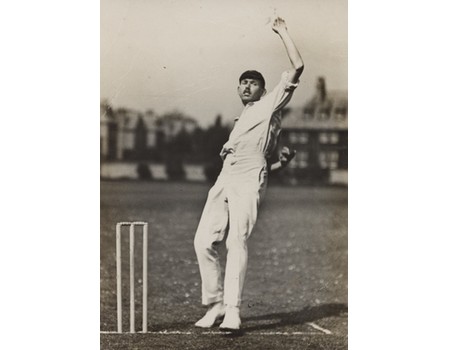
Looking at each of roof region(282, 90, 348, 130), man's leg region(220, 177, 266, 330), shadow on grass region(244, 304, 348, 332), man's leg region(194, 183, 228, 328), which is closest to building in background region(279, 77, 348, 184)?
roof region(282, 90, 348, 130)

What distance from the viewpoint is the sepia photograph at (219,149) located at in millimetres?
8539

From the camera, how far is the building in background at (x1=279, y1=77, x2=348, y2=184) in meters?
8.70

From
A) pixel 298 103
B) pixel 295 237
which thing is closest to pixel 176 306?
pixel 295 237

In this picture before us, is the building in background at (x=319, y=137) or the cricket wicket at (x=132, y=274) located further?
the building in background at (x=319, y=137)

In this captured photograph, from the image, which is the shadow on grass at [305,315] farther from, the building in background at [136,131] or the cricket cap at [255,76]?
the cricket cap at [255,76]

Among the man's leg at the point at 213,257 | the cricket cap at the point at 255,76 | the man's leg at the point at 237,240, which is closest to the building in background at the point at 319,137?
the cricket cap at the point at 255,76

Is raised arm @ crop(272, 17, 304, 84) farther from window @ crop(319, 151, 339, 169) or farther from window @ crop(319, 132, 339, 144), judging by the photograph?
window @ crop(319, 151, 339, 169)

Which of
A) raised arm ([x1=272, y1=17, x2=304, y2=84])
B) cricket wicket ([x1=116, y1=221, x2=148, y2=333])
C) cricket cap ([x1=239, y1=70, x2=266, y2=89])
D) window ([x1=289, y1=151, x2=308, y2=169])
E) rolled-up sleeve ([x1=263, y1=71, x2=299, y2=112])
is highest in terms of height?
raised arm ([x1=272, y1=17, x2=304, y2=84])

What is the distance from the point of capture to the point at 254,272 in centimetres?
922

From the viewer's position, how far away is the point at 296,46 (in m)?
8.60

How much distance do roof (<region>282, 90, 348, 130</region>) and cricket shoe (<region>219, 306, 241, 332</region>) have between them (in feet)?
4.53

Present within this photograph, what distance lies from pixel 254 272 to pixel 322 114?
4.44 feet

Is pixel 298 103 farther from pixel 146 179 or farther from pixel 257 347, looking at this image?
pixel 257 347
